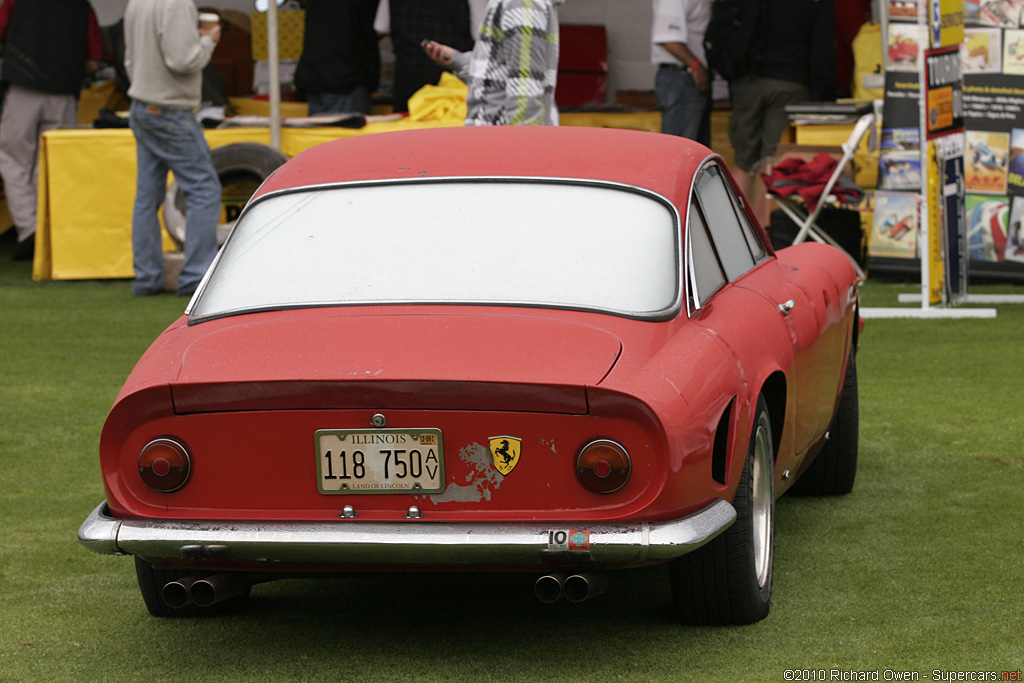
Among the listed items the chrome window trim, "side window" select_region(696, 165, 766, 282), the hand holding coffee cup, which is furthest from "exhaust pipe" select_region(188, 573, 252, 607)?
the hand holding coffee cup

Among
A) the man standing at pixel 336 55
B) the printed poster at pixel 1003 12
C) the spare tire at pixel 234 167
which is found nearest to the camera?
the printed poster at pixel 1003 12

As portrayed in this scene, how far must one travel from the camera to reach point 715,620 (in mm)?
3695

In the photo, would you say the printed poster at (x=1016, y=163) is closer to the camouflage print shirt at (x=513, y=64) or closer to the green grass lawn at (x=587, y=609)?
the camouflage print shirt at (x=513, y=64)

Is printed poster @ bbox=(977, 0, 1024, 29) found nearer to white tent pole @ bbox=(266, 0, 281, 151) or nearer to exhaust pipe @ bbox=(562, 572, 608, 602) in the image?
white tent pole @ bbox=(266, 0, 281, 151)

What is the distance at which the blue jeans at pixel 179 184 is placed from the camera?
10.4 meters

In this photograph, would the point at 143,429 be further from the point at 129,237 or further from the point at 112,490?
the point at 129,237

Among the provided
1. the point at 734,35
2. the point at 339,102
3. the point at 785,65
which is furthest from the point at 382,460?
the point at 339,102

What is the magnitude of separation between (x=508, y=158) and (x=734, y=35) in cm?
898

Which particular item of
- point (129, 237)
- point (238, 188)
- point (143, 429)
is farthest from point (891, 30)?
point (143, 429)

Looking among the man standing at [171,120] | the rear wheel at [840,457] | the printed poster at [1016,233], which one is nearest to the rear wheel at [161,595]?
the rear wheel at [840,457]

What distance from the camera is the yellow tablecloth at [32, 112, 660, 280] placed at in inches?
472

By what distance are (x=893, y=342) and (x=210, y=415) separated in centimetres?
594

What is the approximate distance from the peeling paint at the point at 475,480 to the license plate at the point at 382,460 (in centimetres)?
3

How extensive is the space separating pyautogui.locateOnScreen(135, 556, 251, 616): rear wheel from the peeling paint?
0.76 meters
